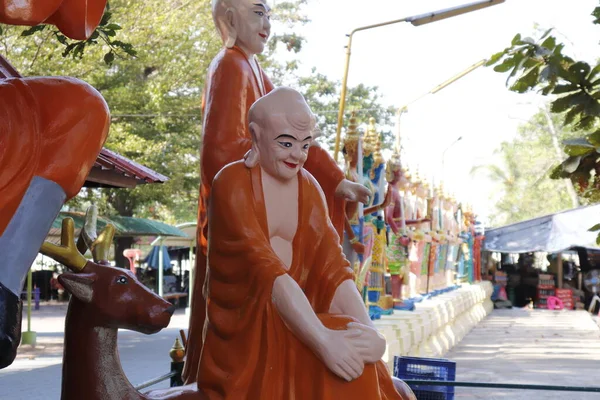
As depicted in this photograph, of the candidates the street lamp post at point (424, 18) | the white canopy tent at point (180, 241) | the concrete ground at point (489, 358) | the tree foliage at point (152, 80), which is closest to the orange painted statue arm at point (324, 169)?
the street lamp post at point (424, 18)

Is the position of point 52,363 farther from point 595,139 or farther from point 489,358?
point 595,139

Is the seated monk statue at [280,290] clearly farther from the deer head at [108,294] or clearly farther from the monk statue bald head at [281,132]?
the deer head at [108,294]

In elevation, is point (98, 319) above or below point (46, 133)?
below

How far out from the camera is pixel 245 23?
336 cm

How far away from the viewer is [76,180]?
176 cm

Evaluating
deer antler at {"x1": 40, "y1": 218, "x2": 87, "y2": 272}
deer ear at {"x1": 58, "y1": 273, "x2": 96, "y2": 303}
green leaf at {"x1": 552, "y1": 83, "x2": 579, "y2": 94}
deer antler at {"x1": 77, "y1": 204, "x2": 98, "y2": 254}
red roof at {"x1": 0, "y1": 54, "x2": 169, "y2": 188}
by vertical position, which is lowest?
deer ear at {"x1": 58, "y1": 273, "x2": 96, "y2": 303}

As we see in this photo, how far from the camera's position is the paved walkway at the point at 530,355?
379 inches

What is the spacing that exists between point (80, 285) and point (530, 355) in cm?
1151

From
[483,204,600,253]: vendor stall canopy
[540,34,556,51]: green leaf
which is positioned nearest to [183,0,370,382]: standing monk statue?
[540,34,556,51]: green leaf

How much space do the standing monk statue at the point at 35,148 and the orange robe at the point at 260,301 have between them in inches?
28.9

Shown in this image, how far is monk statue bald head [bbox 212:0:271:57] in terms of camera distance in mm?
3359

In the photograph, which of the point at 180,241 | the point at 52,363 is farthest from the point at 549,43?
the point at 180,241

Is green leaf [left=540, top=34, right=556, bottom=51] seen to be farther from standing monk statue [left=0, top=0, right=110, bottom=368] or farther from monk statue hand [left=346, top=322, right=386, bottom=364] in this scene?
standing monk statue [left=0, top=0, right=110, bottom=368]

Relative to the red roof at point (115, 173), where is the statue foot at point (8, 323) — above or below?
below
